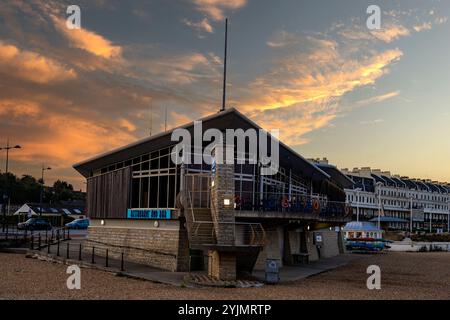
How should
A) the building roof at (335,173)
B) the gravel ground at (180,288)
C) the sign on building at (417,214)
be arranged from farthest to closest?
1. the sign on building at (417,214)
2. the building roof at (335,173)
3. the gravel ground at (180,288)

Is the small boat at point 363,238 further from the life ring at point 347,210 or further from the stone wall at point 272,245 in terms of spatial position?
the stone wall at point 272,245

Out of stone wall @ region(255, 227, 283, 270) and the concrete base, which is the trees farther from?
the concrete base

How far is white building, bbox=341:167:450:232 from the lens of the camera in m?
142

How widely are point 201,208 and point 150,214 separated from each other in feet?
15.4

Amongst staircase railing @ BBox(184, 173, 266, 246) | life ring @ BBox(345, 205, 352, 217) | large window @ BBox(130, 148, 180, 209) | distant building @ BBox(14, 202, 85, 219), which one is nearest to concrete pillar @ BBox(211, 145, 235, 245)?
staircase railing @ BBox(184, 173, 266, 246)

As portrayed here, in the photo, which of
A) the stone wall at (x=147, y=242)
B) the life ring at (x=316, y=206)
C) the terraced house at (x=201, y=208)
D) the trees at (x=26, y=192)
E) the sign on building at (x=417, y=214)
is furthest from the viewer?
the sign on building at (x=417, y=214)

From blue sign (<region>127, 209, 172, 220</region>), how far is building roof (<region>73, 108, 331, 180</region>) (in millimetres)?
3133

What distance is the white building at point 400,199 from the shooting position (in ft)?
467

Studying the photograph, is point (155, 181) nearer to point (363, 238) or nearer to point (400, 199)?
point (363, 238)

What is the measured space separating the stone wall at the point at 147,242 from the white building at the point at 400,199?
102303mm

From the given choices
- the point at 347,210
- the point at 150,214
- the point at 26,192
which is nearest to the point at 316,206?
the point at 150,214

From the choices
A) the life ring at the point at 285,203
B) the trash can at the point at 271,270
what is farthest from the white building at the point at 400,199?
the trash can at the point at 271,270
